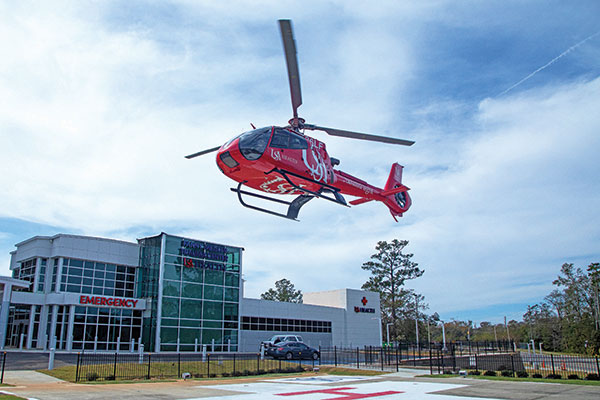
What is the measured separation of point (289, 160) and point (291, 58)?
3.41 m

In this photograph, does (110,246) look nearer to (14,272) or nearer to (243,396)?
(14,272)

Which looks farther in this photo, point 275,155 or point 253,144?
point 275,155

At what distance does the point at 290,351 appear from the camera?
3023cm

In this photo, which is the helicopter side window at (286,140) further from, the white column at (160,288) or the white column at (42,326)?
the white column at (42,326)

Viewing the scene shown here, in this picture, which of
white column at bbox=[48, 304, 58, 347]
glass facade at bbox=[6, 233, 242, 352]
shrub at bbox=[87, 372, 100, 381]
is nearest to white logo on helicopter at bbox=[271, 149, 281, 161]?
shrub at bbox=[87, 372, 100, 381]

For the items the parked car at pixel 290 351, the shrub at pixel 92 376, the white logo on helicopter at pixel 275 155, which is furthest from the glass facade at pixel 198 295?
the white logo on helicopter at pixel 275 155

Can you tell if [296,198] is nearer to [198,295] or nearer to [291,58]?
[291,58]

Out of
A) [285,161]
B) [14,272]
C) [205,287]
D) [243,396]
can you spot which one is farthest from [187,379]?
[14,272]

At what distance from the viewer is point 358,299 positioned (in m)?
52.9

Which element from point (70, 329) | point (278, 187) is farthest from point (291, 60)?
point (70, 329)

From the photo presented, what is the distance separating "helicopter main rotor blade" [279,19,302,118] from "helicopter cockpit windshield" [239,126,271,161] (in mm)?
1558

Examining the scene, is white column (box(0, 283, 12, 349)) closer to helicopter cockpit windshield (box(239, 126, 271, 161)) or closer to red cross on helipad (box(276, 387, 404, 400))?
red cross on helipad (box(276, 387, 404, 400))

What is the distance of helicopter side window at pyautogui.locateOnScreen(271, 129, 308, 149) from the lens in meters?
14.3

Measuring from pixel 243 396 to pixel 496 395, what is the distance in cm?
782
